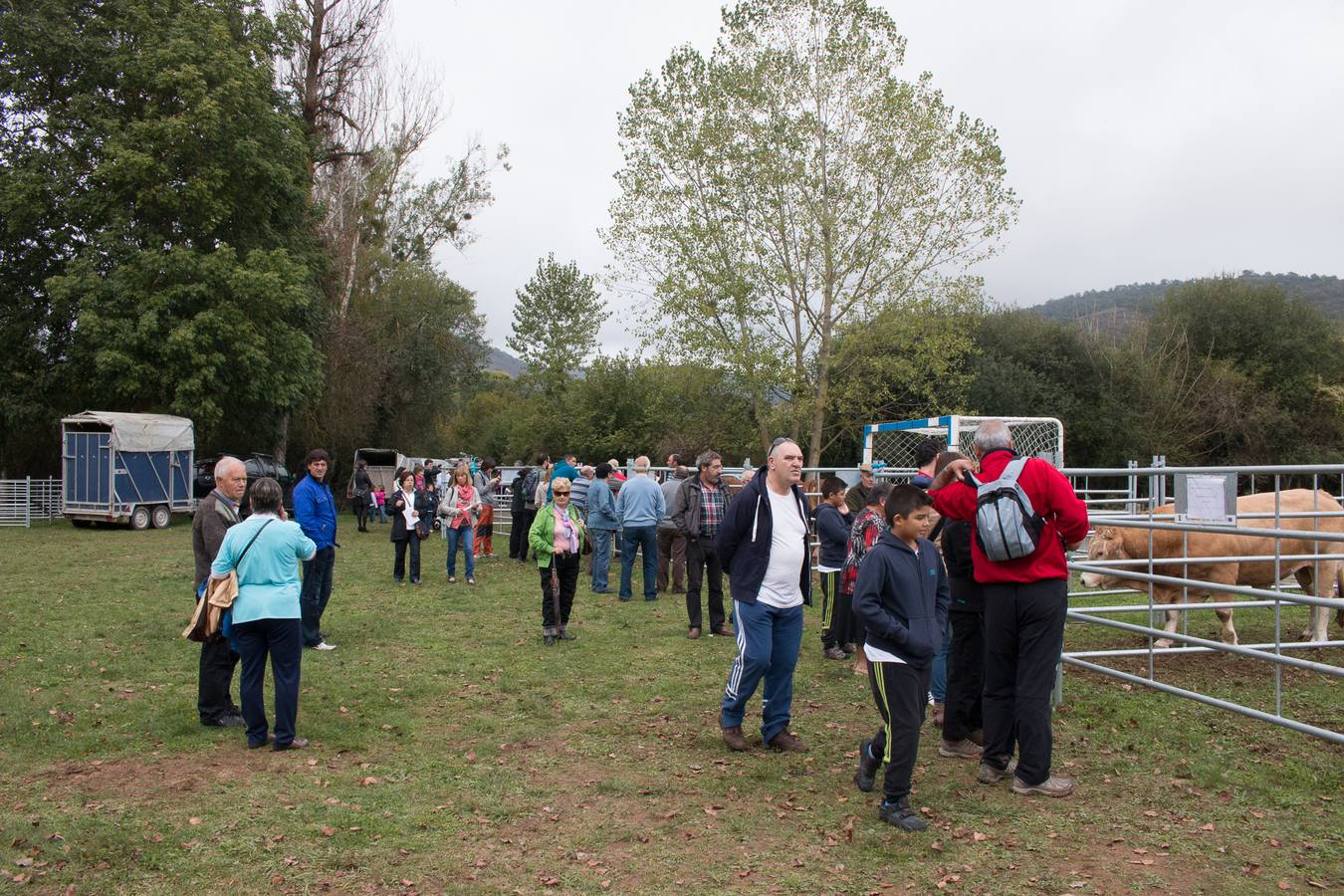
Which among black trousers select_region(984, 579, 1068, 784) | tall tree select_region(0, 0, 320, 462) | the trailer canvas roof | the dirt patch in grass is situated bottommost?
the dirt patch in grass

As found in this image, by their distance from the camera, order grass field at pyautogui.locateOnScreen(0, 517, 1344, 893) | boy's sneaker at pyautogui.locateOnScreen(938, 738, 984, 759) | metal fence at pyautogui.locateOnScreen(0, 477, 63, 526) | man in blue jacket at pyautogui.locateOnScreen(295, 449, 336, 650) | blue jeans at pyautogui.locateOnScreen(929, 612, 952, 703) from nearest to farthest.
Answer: grass field at pyautogui.locateOnScreen(0, 517, 1344, 893) → boy's sneaker at pyautogui.locateOnScreen(938, 738, 984, 759) → blue jeans at pyautogui.locateOnScreen(929, 612, 952, 703) → man in blue jacket at pyautogui.locateOnScreen(295, 449, 336, 650) → metal fence at pyautogui.locateOnScreen(0, 477, 63, 526)

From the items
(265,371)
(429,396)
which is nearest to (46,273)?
(265,371)

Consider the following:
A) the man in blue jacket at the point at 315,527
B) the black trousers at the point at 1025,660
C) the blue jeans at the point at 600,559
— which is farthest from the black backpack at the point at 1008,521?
the blue jeans at the point at 600,559

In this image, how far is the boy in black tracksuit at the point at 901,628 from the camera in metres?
4.82

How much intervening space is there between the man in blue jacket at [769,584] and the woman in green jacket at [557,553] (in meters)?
3.77

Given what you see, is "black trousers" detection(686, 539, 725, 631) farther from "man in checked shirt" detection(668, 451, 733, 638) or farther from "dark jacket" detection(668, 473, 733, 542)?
"dark jacket" detection(668, 473, 733, 542)

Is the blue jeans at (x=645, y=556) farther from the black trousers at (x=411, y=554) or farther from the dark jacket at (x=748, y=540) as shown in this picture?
the dark jacket at (x=748, y=540)

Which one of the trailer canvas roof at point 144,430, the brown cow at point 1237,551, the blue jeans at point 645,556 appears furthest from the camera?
the trailer canvas roof at point 144,430

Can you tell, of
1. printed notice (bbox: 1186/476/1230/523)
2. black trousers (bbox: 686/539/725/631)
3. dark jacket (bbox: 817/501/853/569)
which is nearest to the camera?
printed notice (bbox: 1186/476/1230/523)

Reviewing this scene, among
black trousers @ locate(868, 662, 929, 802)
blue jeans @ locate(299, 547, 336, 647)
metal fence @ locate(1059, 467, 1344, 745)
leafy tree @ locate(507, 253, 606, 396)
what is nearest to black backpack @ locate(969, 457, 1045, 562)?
black trousers @ locate(868, 662, 929, 802)

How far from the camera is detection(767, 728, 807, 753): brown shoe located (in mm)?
6102

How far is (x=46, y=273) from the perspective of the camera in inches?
1093

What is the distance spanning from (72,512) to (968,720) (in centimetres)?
2513

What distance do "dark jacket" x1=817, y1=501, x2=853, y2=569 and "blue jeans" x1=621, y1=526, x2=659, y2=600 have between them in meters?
3.90
